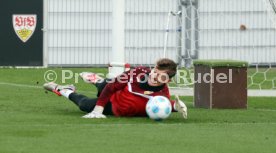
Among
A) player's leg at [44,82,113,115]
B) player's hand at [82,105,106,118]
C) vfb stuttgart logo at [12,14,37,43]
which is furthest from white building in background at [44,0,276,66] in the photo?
player's hand at [82,105,106,118]

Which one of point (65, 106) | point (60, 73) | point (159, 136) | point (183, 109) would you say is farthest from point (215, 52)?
point (159, 136)

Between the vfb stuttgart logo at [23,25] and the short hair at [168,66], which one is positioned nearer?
the short hair at [168,66]

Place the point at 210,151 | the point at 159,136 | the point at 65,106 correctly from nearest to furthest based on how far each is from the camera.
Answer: the point at 210,151, the point at 159,136, the point at 65,106

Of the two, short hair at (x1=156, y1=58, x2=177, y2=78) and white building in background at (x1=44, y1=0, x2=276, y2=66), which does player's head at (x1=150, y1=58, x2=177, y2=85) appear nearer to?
short hair at (x1=156, y1=58, x2=177, y2=78)

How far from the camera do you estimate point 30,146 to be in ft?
29.9

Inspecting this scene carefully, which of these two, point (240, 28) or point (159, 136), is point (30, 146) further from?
point (240, 28)

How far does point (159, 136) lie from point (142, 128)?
31.7 inches

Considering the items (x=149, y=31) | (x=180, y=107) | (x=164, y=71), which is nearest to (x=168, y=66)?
(x=164, y=71)

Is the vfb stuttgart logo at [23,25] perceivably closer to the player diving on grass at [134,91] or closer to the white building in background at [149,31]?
the white building in background at [149,31]
